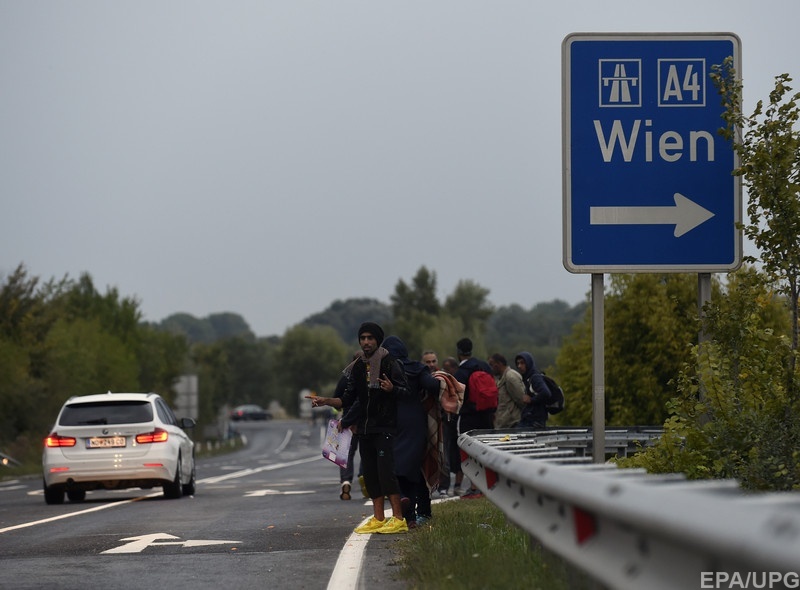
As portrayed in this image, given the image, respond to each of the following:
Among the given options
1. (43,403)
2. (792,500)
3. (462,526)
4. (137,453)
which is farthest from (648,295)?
(43,403)

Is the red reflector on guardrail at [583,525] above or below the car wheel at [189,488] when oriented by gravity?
above

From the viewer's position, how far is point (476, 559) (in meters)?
8.25

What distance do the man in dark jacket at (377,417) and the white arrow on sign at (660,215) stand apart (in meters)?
2.82

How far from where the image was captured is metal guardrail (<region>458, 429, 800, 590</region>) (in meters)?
2.97

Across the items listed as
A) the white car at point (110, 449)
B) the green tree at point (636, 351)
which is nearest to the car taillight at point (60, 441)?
the white car at point (110, 449)

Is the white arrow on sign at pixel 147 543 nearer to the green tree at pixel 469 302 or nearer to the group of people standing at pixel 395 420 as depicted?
the group of people standing at pixel 395 420

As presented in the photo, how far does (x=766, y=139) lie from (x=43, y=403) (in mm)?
49696

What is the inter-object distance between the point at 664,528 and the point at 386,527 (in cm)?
898

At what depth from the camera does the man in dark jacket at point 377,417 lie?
12266 millimetres

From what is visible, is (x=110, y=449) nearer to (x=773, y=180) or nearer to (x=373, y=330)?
(x=373, y=330)

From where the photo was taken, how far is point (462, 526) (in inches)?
428

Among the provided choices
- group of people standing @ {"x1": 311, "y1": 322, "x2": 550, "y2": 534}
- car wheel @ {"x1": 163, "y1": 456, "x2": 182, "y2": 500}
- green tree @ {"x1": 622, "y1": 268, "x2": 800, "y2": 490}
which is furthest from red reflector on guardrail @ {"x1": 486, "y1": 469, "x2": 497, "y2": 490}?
car wheel @ {"x1": 163, "y1": 456, "x2": 182, "y2": 500}

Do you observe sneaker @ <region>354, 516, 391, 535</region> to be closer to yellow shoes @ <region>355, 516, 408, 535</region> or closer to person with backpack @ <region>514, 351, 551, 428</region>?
yellow shoes @ <region>355, 516, 408, 535</region>

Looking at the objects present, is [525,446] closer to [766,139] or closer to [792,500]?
[766,139]
